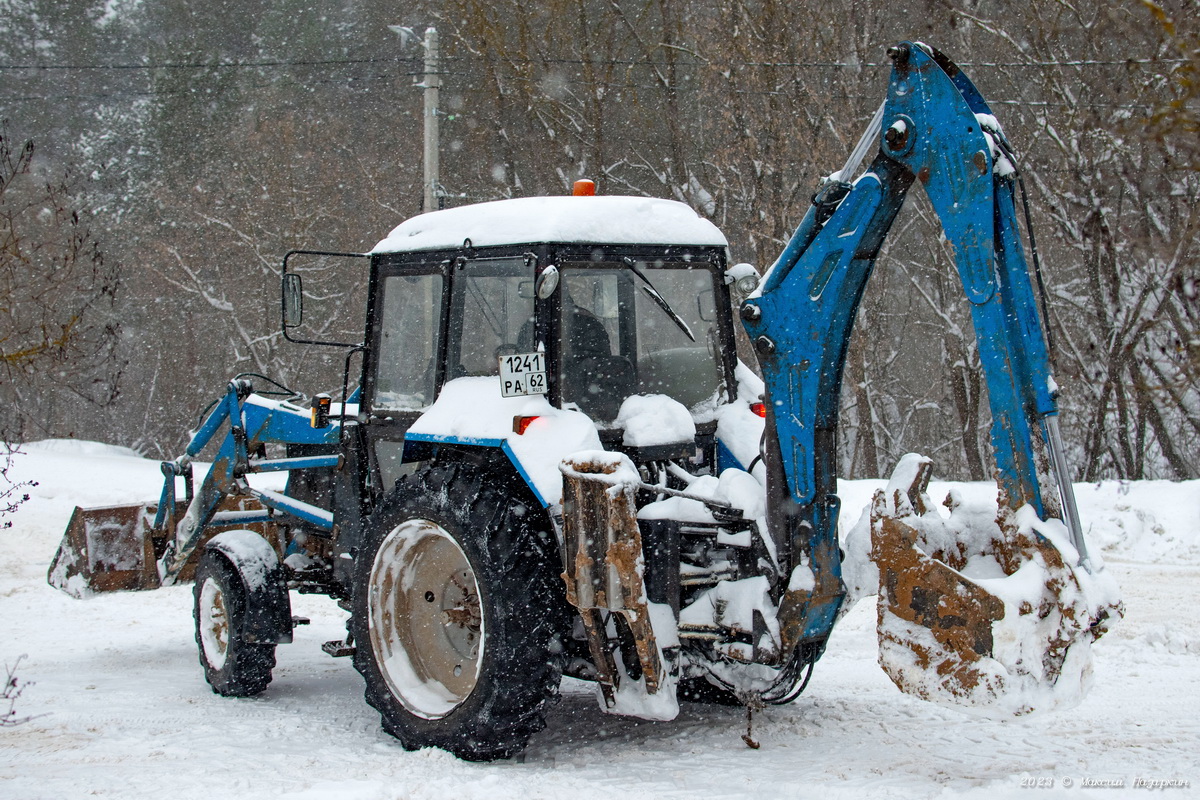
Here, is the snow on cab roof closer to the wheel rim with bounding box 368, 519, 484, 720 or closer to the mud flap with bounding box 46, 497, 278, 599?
the wheel rim with bounding box 368, 519, 484, 720

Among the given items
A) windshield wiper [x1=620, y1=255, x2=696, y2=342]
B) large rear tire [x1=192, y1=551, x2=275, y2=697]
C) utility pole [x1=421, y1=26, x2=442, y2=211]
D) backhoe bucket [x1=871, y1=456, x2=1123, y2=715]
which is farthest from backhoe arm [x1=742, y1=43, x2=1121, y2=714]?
utility pole [x1=421, y1=26, x2=442, y2=211]

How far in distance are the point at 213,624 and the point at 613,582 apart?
11.2 ft

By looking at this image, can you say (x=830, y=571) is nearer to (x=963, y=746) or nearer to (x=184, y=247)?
(x=963, y=746)

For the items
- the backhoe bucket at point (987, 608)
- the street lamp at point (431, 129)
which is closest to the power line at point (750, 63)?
the street lamp at point (431, 129)

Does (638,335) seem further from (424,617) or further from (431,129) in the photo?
(431,129)

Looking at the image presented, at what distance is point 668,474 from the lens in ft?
17.2

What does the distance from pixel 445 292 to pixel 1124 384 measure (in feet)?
41.6

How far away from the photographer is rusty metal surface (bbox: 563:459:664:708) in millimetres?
4414

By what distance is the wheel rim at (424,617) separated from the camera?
17.1ft

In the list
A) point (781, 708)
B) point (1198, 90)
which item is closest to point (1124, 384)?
point (1198, 90)

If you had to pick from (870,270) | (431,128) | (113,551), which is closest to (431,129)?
(431,128)

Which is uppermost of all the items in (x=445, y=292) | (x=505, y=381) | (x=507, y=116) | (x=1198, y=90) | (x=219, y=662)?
(x=507, y=116)

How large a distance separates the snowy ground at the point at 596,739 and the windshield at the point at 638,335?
5.16 feet

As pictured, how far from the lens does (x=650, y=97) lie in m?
21.9
